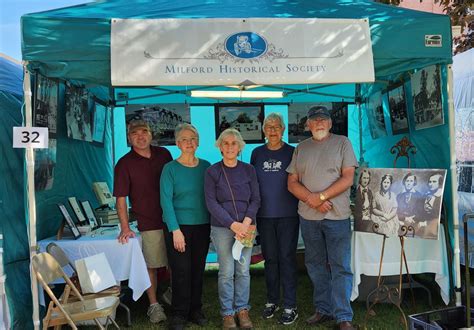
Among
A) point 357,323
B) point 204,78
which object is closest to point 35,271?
point 204,78

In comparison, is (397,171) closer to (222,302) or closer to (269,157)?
(269,157)

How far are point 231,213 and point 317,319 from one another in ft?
3.87

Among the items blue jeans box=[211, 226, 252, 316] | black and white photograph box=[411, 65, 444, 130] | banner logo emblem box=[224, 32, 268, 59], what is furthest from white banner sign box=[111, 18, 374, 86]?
blue jeans box=[211, 226, 252, 316]

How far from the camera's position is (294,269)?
3.64m

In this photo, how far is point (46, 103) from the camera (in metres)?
3.67

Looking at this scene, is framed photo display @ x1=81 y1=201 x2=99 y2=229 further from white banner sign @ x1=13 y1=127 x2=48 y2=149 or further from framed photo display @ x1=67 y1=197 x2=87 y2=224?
white banner sign @ x1=13 y1=127 x2=48 y2=149

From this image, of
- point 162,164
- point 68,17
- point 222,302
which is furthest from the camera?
point 162,164

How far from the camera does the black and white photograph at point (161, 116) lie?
18.0ft

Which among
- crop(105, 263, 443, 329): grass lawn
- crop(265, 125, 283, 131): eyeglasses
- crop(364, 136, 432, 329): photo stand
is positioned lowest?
crop(105, 263, 443, 329): grass lawn

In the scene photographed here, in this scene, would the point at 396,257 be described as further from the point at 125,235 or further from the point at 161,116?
the point at 161,116

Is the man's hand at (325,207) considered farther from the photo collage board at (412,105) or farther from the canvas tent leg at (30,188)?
the canvas tent leg at (30,188)

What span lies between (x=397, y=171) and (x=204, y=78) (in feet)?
5.48

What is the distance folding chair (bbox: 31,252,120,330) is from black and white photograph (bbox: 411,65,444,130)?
9.82 feet

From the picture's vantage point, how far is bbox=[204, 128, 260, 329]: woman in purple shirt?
333 cm
